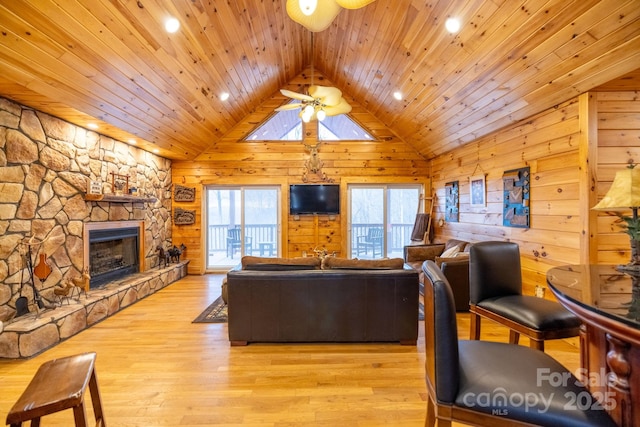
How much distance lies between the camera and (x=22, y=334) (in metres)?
Result: 2.88

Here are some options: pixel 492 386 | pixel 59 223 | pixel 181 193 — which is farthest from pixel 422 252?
pixel 59 223

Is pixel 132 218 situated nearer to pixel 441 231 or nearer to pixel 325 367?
pixel 325 367

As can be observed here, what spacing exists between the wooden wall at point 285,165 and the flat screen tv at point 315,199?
15 centimetres

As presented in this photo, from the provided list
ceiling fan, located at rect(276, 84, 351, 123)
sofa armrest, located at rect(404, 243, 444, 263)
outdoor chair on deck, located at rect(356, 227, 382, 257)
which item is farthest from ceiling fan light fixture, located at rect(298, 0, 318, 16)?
outdoor chair on deck, located at rect(356, 227, 382, 257)

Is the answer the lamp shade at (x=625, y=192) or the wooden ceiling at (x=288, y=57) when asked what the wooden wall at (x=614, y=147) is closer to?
the wooden ceiling at (x=288, y=57)

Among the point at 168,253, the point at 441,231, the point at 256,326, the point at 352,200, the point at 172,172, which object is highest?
the point at 172,172

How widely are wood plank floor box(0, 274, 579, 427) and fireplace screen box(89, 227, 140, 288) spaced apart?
3.90ft

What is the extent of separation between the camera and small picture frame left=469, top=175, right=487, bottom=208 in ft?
15.5

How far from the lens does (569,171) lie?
3154 millimetres

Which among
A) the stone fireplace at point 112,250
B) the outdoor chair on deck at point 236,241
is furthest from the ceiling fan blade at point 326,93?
the outdoor chair on deck at point 236,241

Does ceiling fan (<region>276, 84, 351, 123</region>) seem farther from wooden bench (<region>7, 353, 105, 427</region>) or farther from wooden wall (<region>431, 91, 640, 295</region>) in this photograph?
wooden bench (<region>7, 353, 105, 427</region>)

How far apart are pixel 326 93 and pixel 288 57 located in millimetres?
2248

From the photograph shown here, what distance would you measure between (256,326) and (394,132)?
5185 millimetres

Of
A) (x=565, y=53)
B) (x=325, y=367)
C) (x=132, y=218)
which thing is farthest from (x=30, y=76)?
(x=565, y=53)
